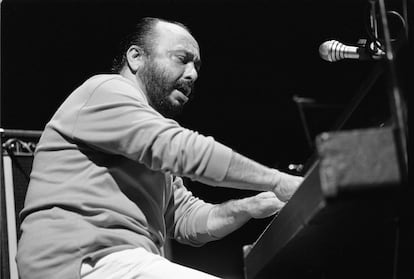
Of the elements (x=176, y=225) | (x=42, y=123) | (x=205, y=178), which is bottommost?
(x=42, y=123)

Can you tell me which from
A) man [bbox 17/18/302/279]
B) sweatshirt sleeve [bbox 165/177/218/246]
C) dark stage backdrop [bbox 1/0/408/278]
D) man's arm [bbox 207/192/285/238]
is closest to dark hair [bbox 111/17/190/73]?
man [bbox 17/18/302/279]

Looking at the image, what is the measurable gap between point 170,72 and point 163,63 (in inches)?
1.8

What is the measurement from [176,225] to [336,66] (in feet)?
7.58

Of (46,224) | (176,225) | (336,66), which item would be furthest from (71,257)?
A: (336,66)

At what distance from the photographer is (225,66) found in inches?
163

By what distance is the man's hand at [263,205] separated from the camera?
6.59 feet

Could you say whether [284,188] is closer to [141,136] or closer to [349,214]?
[349,214]

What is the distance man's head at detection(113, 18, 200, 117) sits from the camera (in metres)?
2.10

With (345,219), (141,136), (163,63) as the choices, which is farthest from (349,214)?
(163,63)

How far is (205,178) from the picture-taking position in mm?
1593

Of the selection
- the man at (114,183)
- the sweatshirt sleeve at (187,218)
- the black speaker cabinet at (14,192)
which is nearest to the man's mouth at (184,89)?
the man at (114,183)

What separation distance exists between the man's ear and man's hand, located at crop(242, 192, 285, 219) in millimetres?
603

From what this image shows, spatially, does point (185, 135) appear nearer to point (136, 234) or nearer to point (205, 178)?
point (205, 178)

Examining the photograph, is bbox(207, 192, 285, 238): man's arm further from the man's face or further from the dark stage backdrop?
the dark stage backdrop
